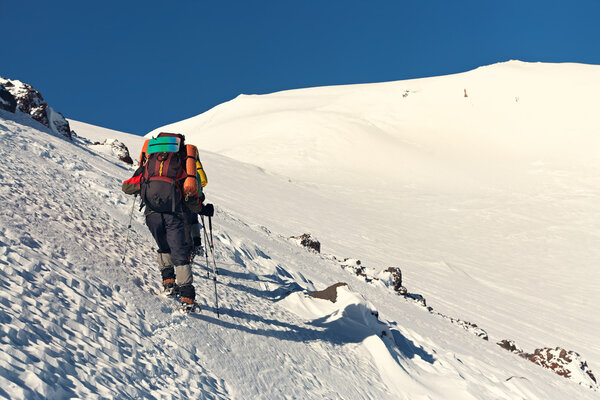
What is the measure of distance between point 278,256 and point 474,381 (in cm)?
489

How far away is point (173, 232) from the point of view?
14.9 ft

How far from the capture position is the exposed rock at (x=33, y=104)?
1441 centimetres

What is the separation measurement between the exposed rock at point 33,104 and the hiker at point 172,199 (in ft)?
37.4

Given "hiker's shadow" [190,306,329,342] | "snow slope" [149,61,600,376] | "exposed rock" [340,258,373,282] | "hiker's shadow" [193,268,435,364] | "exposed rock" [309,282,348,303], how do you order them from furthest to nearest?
1. "snow slope" [149,61,600,376]
2. "exposed rock" [340,258,373,282]
3. "exposed rock" [309,282,348,303]
4. "hiker's shadow" [193,268,435,364]
5. "hiker's shadow" [190,306,329,342]

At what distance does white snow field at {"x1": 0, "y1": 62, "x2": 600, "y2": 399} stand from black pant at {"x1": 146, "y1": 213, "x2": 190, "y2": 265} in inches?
18.9

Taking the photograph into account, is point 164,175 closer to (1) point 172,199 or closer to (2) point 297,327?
(1) point 172,199

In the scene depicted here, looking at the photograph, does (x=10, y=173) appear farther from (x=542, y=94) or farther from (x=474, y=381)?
(x=542, y=94)

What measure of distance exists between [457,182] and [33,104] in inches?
1122

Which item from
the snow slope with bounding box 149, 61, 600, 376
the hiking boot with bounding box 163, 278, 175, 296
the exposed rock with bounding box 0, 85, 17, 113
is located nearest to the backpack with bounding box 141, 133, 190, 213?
the hiking boot with bounding box 163, 278, 175, 296

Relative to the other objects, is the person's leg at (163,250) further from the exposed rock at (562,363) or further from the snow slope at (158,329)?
the exposed rock at (562,363)

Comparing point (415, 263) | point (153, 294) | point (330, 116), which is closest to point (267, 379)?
point (153, 294)

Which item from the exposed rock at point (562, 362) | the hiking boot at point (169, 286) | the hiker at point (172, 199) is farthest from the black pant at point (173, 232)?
the exposed rock at point (562, 362)

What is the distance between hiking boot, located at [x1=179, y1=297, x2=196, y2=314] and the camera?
14.5 feet

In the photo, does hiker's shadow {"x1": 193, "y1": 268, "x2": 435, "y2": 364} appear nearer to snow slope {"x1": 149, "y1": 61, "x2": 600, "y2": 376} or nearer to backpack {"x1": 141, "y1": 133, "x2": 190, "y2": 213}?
backpack {"x1": 141, "y1": 133, "x2": 190, "y2": 213}
